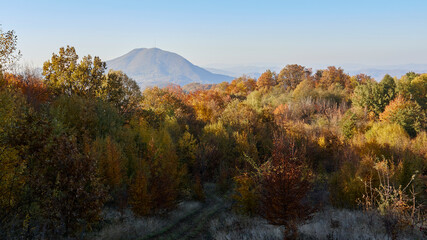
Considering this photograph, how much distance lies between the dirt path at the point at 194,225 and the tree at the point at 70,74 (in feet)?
58.2

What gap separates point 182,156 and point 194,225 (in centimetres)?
1313

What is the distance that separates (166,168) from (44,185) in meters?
11.5

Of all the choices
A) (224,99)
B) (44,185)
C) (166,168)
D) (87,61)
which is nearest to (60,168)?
(44,185)

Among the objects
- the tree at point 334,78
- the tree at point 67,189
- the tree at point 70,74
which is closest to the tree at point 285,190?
the tree at point 67,189

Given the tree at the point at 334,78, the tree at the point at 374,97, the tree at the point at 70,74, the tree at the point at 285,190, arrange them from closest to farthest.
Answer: the tree at the point at 285,190 → the tree at the point at 70,74 → the tree at the point at 374,97 → the tree at the point at 334,78

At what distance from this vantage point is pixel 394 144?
31.1 meters

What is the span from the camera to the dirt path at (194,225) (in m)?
15.3

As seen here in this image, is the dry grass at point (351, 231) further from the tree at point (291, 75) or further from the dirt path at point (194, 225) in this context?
the tree at point (291, 75)

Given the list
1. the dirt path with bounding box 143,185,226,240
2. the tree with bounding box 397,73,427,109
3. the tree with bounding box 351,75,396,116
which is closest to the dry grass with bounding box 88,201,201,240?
the dirt path with bounding box 143,185,226,240

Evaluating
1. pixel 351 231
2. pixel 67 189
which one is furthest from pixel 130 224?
pixel 351 231

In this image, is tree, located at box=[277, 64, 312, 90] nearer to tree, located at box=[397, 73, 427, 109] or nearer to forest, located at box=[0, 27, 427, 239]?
forest, located at box=[0, 27, 427, 239]

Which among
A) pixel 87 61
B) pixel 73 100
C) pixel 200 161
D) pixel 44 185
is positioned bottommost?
pixel 200 161

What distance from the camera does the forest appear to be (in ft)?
32.9

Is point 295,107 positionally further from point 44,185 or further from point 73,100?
point 44,185
